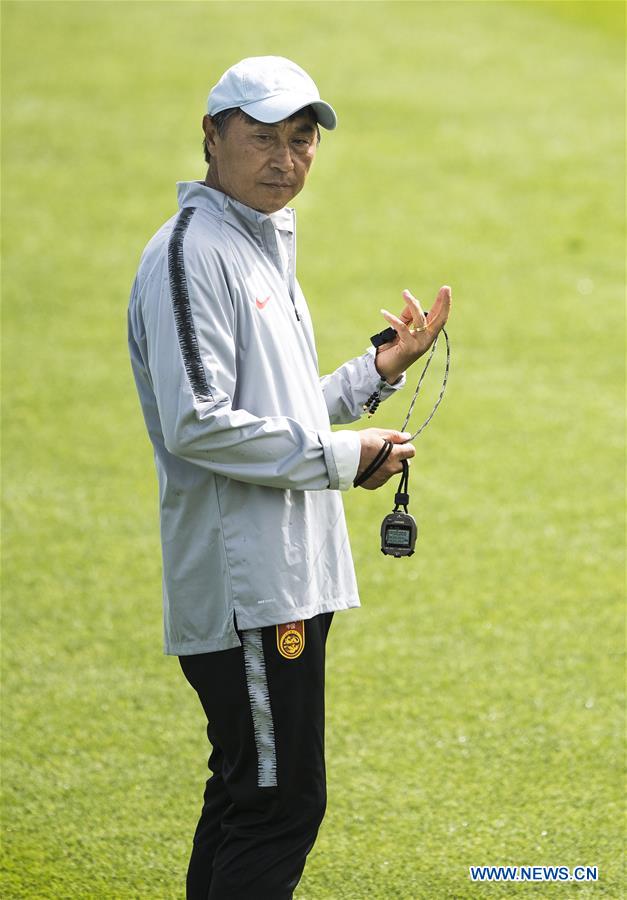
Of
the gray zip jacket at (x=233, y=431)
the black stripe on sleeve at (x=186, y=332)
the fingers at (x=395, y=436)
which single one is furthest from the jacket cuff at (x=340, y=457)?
the black stripe on sleeve at (x=186, y=332)

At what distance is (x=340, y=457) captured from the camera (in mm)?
2262

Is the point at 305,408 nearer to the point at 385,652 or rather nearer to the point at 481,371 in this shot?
the point at 385,652

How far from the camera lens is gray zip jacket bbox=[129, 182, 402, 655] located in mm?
2223

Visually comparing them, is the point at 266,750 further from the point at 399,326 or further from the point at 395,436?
the point at 399,326

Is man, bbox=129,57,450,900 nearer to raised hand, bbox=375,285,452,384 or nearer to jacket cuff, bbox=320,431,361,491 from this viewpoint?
jacket cuff, bbox=320,431,361,491

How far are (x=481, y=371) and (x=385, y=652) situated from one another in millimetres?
3015

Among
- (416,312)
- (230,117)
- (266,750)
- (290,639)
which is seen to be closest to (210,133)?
(230,117)

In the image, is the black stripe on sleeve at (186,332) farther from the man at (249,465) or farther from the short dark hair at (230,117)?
the short dark hair at (230,117)

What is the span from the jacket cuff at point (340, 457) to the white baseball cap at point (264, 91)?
0.59 metres

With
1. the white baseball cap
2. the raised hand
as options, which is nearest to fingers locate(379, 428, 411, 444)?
the raised hand

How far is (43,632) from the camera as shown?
14.9 feet

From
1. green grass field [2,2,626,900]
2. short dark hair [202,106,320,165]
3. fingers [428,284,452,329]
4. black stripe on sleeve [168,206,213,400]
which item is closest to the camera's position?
black stripe on sleeve [168,206,213,400]

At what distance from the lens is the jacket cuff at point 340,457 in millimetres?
2260

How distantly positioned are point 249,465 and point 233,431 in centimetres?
7
